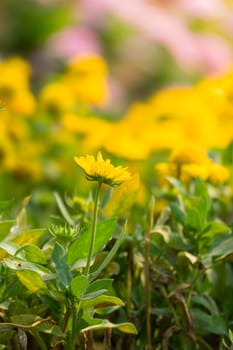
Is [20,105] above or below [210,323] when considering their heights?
above

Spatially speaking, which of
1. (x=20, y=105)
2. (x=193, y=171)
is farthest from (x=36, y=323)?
(x=20, y=105)

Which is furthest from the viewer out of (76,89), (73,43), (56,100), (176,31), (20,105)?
(176,31)

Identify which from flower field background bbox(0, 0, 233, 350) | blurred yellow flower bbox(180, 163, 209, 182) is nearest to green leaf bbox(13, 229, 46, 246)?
flower field background bbox(0, 0, 233, 350)

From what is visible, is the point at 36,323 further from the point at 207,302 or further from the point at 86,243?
the point at 207,302

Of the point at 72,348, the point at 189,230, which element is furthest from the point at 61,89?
the point at 72,348

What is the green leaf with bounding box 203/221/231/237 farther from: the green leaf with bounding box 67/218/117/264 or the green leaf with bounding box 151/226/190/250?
the green leaf with bounding box 67/218/117/264

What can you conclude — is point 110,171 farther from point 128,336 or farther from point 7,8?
point 7,8
